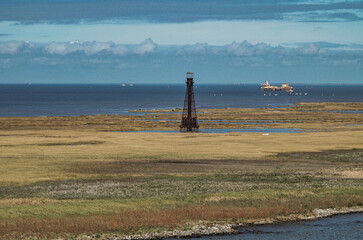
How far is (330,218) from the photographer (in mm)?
35375

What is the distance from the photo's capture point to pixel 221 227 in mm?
32469

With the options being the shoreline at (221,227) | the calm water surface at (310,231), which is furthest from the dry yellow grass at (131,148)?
the calm water surface at (310,231)

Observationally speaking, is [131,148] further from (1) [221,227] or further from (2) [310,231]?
(2) [310,231]

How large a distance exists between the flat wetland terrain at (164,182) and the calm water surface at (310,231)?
1619 millimetres

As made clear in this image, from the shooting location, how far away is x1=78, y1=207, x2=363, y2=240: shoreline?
1201 inches

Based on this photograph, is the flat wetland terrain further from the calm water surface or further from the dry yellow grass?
the calm water surface

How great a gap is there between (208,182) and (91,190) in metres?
9.58

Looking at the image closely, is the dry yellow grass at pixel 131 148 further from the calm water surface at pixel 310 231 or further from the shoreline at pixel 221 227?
the calm water surface at pixel 310 231

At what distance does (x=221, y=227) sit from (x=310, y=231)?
5116mm

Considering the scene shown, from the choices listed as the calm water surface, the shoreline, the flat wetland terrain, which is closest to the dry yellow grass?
the flat wetland terrain

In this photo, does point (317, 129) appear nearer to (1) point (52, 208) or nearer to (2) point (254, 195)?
(2) point (254, 195)

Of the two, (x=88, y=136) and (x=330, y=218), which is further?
(x=88, y=136)

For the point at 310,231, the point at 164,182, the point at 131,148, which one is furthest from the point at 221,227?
the point at 131,148

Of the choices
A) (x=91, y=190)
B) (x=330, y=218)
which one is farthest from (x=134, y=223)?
(x=330, y=218)
